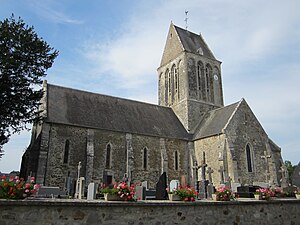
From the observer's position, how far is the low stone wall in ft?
20.8

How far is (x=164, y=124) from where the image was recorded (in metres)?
25.9

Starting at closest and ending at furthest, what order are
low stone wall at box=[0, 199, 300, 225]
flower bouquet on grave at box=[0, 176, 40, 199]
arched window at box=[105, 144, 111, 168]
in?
low stone wall at box=[0, 199, 300, 225]
flower bouquet on grave at box=[0, 176, 40, 199]
arched window at box=[105, 144, 111, 168]

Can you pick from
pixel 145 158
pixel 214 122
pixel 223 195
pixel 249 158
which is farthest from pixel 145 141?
pixel 223 195

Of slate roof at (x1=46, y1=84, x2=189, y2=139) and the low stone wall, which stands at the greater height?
slate roof at (x1=46, y1=84, x2=189, y2=139)

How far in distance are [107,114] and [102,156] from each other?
4.16 m

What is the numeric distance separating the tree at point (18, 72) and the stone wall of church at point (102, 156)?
259cm

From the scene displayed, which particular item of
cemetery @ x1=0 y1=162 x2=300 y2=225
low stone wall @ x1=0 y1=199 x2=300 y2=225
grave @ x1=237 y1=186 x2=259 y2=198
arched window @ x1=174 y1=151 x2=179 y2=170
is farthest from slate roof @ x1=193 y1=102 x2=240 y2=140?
low stone wall @ x1=0 y1=199 x2=300 y2=225

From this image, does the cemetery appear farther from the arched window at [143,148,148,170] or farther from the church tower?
the church tower

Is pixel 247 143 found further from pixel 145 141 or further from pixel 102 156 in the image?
pixel 102 156

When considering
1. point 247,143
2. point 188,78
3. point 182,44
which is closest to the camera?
point 247,143

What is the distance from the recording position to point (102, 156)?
20312 mm

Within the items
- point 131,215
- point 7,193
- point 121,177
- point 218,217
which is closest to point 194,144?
point 121,177

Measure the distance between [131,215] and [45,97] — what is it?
645 inches

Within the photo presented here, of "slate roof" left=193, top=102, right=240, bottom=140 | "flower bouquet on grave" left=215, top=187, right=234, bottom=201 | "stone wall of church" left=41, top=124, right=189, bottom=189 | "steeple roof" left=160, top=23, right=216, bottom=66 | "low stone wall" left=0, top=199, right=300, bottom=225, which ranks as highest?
"steeple roof" left=160, top=23, right=216, bottom=66
